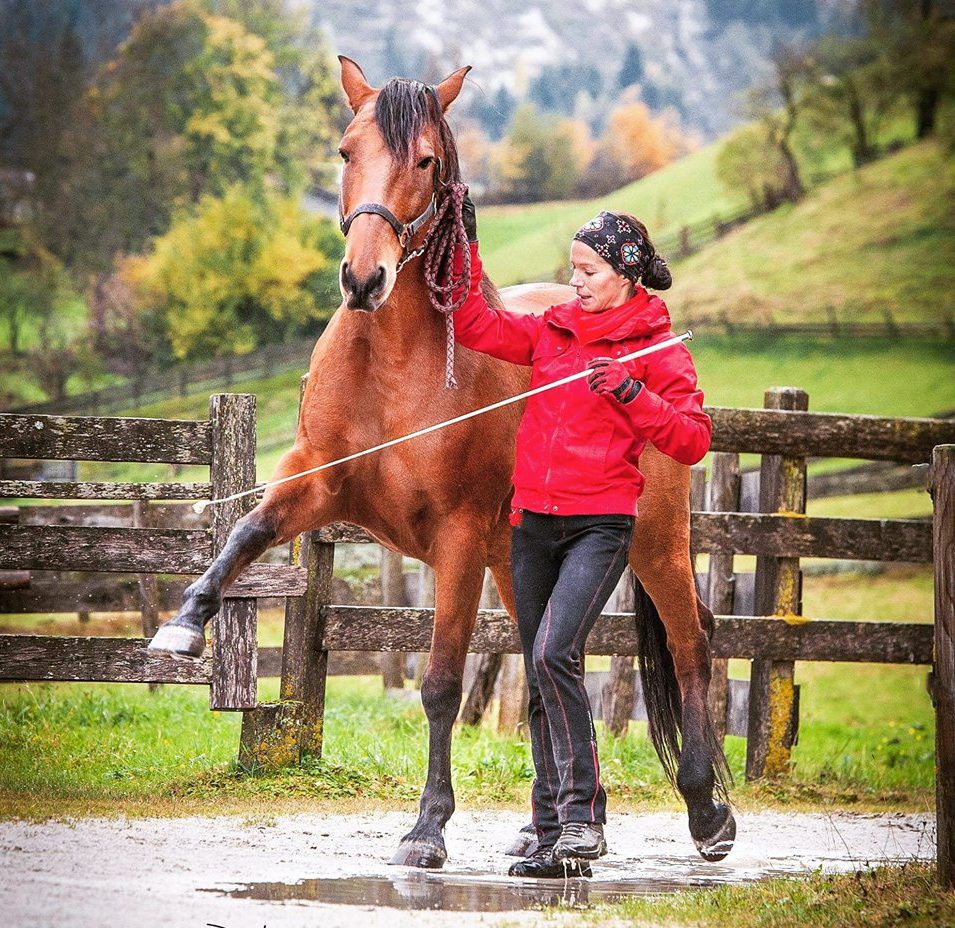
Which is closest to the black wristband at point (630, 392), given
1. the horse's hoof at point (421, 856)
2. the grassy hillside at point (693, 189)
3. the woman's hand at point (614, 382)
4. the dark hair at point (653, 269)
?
the woman's hand at point (614, 382)

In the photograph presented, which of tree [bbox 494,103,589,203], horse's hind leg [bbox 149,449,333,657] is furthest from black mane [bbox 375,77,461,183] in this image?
tree [bbox 494,103,589,203]

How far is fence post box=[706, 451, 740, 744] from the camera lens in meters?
7.27

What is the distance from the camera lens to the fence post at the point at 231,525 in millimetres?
5699

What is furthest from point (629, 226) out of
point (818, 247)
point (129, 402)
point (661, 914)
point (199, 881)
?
point (818, 247)

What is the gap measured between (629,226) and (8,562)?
3106 millimetres

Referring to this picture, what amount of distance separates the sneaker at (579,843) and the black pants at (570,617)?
27 mm

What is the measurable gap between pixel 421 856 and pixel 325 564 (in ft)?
7.30

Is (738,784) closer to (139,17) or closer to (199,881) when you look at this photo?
(199,881)

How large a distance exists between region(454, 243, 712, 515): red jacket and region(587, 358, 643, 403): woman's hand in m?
0.05

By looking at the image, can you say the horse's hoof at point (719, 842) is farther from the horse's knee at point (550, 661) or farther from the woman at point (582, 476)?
the horse's knee at point (550, 661)

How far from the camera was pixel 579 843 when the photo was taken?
3.93 m

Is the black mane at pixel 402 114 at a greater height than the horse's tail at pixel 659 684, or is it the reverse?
the black mane at pixel 402 114

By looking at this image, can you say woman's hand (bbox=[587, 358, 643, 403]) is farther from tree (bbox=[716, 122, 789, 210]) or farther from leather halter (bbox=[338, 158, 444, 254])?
tree (bbox=[716, 122, 789, 210])

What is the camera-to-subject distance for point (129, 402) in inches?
993
